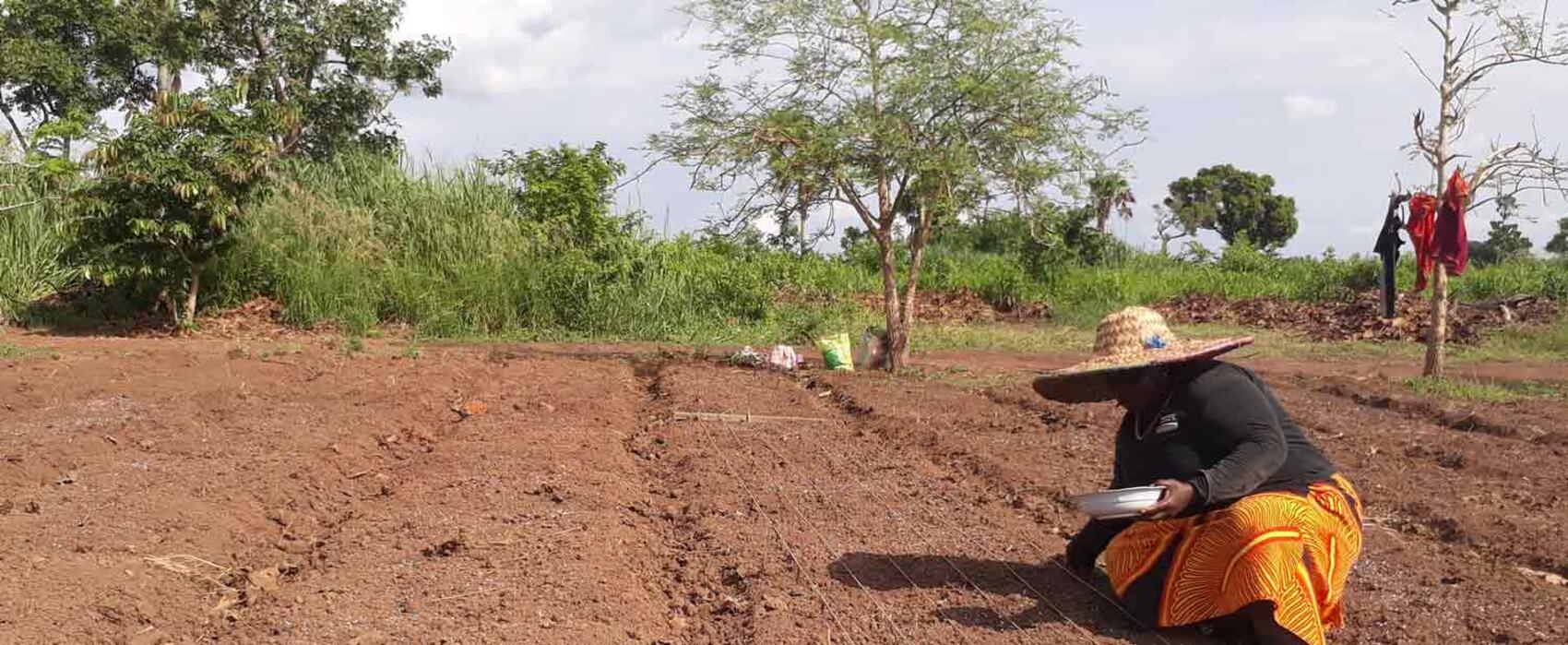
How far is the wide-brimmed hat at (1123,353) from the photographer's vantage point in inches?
155

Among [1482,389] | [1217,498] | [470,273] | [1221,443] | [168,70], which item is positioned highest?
[168,70]

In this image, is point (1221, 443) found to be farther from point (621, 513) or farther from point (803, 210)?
point (803, 210)

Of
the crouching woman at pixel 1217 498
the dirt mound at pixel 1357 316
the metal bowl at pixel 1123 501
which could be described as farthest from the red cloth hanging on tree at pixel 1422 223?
the metal bowl at pixel 1123 501

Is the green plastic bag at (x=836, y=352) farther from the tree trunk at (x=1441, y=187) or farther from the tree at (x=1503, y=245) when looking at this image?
the tree at (x=1503, y=245)

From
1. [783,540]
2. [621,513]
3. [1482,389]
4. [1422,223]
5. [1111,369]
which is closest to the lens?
[1111,369]

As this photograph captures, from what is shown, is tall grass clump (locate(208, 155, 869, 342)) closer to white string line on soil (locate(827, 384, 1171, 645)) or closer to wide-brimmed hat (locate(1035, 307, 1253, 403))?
white string line on soil (locate(827, 384, 1171, 645))

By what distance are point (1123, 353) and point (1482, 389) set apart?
26.9 feet

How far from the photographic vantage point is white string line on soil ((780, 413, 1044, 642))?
413 centimetres

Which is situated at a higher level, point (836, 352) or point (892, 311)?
point (892, 311)

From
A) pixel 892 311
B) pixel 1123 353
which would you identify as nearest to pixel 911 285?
pixel 892 311

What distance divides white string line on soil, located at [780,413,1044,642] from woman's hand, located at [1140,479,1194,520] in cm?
59

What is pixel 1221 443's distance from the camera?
3.84 metres

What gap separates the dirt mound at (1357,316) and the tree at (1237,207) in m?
21.1

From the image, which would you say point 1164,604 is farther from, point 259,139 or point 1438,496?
point 259,139
